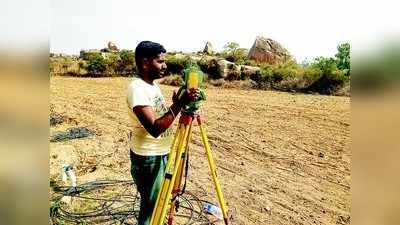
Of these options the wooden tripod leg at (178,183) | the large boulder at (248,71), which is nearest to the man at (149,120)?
the wooden tripod leg at (178,183)

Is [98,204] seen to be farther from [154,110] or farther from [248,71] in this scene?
[248,71]

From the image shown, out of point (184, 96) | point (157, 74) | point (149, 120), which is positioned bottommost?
point (149, 120)

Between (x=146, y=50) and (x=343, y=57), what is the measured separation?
1207mm

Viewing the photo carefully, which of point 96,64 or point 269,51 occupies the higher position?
point 269,51

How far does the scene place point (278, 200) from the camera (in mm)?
3898

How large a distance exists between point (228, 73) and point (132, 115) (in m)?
0.67

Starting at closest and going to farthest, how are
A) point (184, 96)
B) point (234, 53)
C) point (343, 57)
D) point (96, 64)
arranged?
1. point (343, 57)
2. point (184, 96)
3. point (234, 53)
4. point (96, 64)

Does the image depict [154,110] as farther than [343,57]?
Yes

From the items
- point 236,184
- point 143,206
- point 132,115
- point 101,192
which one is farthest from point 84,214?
point 236,184

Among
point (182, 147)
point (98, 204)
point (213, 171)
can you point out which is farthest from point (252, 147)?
point (98, 204)

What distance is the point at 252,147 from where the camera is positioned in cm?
395

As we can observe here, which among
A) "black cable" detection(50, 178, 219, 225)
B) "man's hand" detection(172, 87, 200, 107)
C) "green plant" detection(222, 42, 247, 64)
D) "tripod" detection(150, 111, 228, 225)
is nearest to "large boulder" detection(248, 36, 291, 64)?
"green plant" detection(222, 42, 247, 64)

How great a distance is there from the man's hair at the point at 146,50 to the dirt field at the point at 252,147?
0.19m
